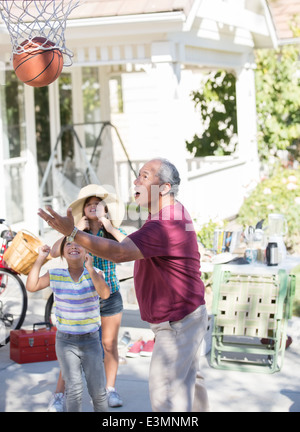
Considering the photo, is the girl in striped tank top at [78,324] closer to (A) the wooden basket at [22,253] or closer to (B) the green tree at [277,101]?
(A) the wooden basket at [22,253]

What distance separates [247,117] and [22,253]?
27.1 feet

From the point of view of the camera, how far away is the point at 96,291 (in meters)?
4.84

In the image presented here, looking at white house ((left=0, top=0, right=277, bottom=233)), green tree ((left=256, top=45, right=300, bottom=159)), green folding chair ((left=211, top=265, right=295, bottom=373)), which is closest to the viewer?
green folding chair ((left=211, top=265, right=295, bottom=373))

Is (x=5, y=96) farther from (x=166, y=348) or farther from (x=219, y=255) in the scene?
(x=166, y=348)

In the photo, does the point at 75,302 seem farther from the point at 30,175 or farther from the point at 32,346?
the point at 30,175

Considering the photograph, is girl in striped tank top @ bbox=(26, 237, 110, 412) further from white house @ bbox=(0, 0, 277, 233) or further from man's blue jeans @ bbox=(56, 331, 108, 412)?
white house @ bbox=(0, 0, 277, 233)

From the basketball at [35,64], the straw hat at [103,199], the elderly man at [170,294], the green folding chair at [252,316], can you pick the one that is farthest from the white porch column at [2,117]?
the elderly man at [170,294]

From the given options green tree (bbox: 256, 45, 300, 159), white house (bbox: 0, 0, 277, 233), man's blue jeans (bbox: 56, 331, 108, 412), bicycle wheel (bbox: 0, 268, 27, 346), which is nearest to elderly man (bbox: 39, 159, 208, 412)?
man's blue jeans (bbox: 56, 331, 108, 412)

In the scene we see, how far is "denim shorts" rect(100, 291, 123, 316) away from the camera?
553cm

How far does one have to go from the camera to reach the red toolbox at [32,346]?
6.55 m

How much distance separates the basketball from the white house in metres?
4.50

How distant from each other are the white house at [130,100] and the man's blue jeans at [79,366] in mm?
5180

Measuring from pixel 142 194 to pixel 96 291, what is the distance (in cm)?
93

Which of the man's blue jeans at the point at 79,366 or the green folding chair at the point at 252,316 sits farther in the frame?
the green folding chair at the point at 252,316
